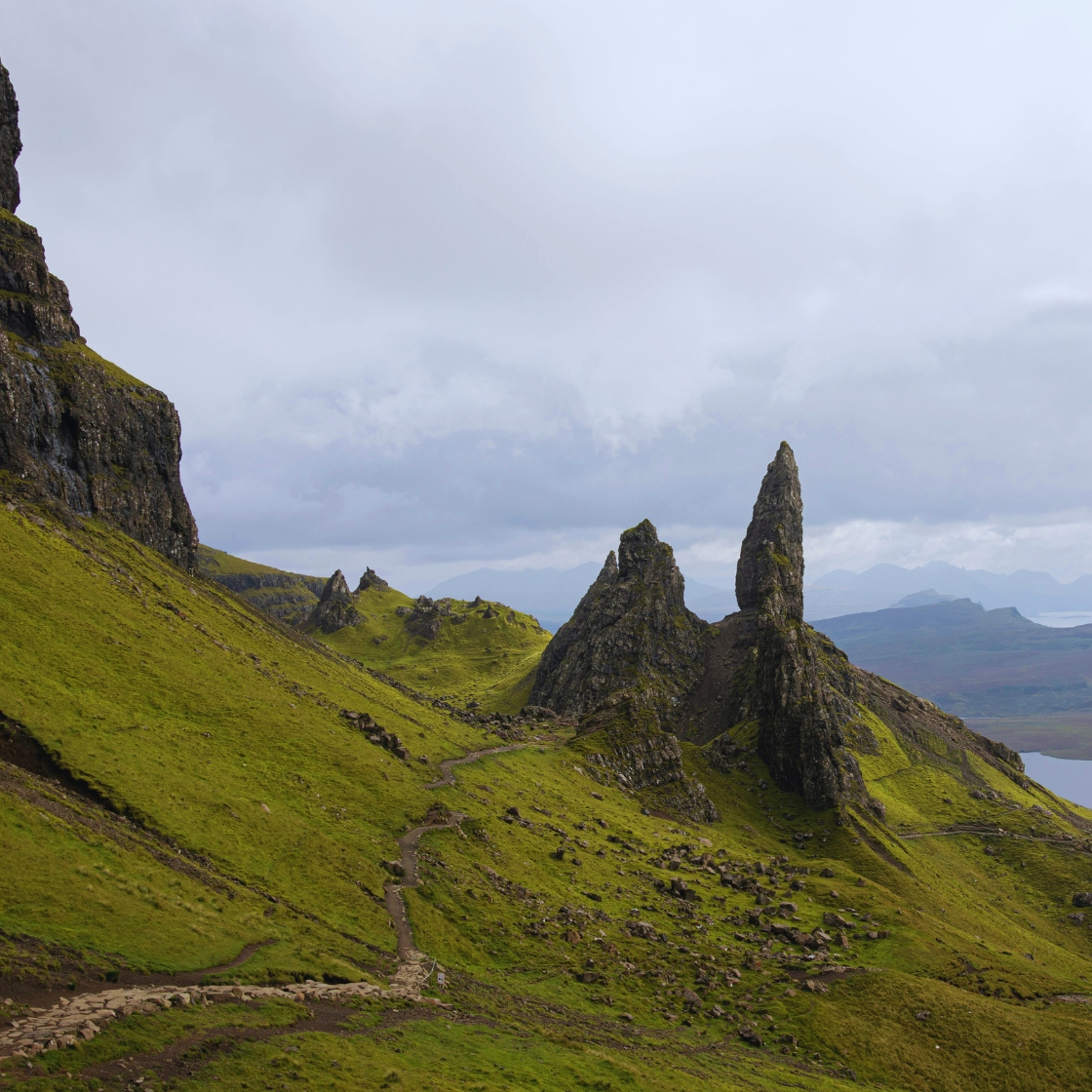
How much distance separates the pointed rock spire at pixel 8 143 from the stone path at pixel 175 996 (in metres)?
168

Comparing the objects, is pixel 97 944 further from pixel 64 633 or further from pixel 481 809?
pixel 481 809

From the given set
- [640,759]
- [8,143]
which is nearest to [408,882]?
[640,759]

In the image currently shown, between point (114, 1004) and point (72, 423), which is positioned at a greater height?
point (72, 423)

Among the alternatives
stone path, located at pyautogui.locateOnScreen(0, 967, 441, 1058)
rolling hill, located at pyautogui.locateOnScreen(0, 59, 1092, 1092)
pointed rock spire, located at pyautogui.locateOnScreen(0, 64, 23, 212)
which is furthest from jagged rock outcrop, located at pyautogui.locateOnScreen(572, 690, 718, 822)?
pointed rock spire, located at pyautogui.locateOnScreen(0, 64, 23, 212)

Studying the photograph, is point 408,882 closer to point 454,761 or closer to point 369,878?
point 369,878

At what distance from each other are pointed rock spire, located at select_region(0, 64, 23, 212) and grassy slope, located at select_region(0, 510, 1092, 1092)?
92.1m

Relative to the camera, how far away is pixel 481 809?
9062 cm

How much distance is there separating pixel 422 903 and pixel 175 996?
1174 inches

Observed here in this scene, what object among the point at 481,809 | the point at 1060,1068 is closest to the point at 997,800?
the point at 1060,1068

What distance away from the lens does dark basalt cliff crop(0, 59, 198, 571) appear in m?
106

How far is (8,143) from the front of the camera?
144 meters

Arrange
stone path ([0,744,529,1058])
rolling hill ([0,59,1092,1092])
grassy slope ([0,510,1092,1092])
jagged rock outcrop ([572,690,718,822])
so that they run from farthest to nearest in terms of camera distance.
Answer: jagged rock outcrop ([572,690,718,822]) → grassy slope ([0,510,1092,1092]) → rolling hill ([0,59,1092,1092]) → stone path ([0,744,529,1058])

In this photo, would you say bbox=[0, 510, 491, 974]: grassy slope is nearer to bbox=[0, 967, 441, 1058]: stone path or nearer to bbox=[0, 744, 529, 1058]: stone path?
bbox=[0, 744, 529, 1058]: stone path

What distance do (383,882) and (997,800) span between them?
7452 inches
